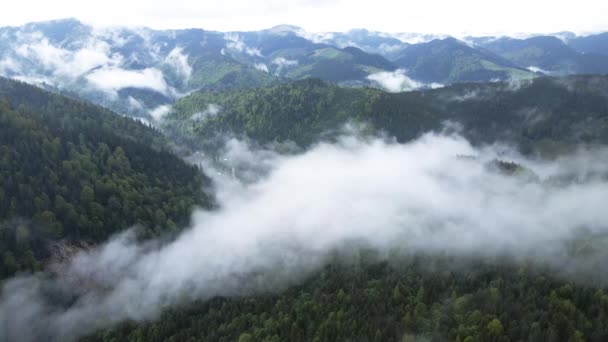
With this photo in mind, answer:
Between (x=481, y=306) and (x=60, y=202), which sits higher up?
(x=60, y=202)

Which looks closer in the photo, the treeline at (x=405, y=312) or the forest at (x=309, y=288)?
the treeline at (x=405, y=312)

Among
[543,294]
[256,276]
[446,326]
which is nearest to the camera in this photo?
[446,326]

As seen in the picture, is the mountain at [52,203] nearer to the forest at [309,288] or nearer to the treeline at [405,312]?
the forest at [309,288]

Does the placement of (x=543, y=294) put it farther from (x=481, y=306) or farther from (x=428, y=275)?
(x=428, y=275)

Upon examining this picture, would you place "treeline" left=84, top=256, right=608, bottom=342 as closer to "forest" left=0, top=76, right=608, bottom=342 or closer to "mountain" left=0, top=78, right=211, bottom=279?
"forest" left=0, top=76, right=608, bottom=342

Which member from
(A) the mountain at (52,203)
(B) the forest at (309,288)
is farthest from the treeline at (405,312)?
(A) the mountain at (52,203)

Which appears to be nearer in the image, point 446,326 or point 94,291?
point 446,326

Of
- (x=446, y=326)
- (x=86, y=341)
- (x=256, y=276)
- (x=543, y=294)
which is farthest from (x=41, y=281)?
→ (x=543, y=294)

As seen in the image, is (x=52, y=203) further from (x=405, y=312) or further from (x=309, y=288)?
(x=405, y=312)

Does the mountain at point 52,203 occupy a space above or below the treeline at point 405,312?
above
